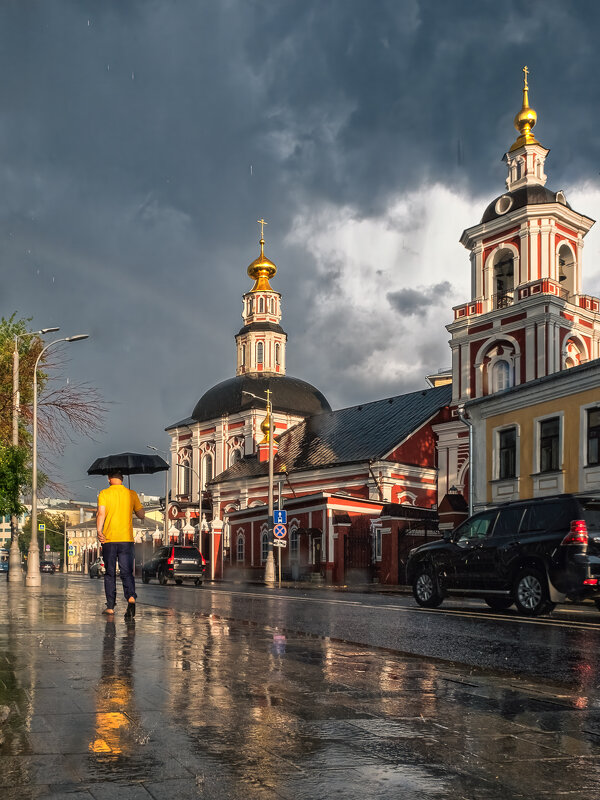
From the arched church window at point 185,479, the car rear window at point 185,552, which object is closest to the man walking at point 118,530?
the car rear window at point 185,552

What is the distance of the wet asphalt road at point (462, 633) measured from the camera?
7.73m

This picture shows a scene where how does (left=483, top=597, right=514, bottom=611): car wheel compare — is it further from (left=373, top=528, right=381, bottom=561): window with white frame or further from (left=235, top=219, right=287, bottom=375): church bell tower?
Answer: (left=235, top=219, right=287, bottom=375): church bell tower

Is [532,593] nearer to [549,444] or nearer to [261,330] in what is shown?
[549,444]

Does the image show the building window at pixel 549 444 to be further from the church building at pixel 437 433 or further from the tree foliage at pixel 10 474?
the tree foliage at pixel 10 474

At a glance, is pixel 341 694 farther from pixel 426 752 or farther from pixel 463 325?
pixel 463 325

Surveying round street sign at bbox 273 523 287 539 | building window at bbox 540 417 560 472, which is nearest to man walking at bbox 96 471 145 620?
building window at bbox 540 417 560 472

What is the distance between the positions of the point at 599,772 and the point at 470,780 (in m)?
0.62

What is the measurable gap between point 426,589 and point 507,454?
16.5 m

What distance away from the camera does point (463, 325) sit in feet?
162

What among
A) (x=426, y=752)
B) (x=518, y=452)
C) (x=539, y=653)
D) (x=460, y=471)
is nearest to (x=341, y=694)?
(x=426, y=752)

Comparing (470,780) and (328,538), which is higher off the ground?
(470,780)

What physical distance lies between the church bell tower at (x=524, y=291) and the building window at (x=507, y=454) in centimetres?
1358

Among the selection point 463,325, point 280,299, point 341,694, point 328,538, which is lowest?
point 328,538

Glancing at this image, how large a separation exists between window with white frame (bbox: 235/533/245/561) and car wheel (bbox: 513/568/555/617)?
4526cm
